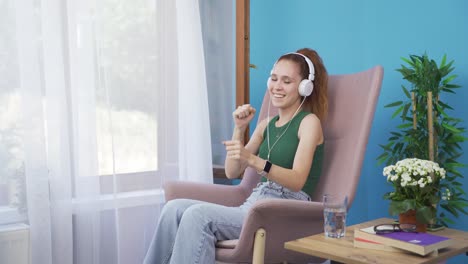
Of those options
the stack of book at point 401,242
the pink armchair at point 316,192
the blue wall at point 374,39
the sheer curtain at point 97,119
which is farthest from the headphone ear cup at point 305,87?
the sheer curtain at point 97,119

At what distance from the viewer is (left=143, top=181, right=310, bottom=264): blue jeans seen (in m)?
1.90

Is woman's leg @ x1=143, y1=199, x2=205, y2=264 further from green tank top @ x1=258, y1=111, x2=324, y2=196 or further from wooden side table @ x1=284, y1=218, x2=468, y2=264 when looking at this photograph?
wooden side table @ x1=284, y1=218, x2=468, y2=264

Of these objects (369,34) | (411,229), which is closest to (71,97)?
(369,34)

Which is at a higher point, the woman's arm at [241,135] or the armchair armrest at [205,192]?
the woman's arm at [241,135]

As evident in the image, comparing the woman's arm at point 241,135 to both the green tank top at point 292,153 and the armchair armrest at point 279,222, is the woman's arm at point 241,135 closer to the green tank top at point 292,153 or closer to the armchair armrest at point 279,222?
the green tank top at point 292,153

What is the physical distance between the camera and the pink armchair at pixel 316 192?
184cm

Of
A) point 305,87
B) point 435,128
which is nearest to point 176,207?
point 305,87

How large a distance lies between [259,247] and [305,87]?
0.66 metres

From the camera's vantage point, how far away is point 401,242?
5.12 feet

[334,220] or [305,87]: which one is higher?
[305,87]

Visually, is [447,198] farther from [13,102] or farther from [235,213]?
[13,102]

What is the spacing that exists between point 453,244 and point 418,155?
0.52 meters

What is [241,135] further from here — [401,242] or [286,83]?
[401,242]

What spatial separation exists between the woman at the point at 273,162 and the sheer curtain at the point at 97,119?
515 millimetres
